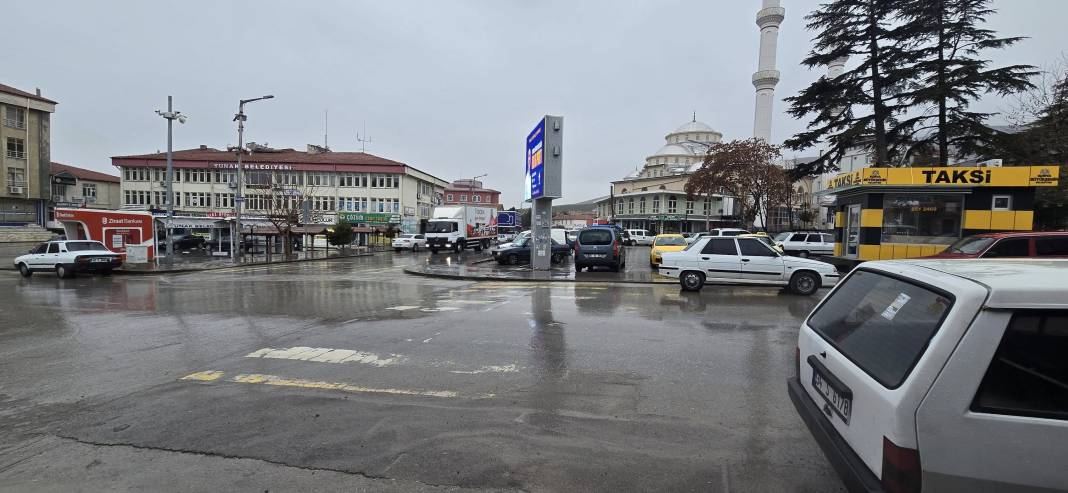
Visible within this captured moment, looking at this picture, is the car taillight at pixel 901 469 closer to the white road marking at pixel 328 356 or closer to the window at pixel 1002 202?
the white road marking at pixel 328 356

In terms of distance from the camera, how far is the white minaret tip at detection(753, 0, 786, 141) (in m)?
61.9

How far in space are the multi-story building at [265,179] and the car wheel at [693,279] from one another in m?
45.3

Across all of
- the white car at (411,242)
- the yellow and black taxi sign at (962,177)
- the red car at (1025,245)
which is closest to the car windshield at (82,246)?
the white car at (411,242)

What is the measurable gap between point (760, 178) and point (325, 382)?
3713 centimetres

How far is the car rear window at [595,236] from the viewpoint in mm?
19000

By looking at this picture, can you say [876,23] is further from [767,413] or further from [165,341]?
[165,341]

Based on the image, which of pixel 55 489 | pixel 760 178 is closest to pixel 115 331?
pixel 55 489

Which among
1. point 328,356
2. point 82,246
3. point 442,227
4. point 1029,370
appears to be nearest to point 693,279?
point 328,356

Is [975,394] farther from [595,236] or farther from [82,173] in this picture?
[82,173]

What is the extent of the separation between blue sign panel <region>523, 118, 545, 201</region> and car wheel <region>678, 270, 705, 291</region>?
7162 millimetres

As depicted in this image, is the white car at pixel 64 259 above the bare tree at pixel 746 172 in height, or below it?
below

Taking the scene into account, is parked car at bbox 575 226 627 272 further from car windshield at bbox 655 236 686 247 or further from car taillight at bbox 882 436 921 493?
car taillight at bbox 882 436 921 493

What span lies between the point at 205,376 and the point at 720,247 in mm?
11581

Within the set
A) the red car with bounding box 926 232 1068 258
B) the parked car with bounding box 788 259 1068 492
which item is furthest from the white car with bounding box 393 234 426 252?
the parked car with bounding box 788 259 1068 492
